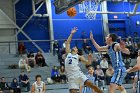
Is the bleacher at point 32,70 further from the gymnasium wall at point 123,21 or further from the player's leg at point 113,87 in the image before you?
the player's leg at point 113,87

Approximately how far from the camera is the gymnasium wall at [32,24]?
25484mm

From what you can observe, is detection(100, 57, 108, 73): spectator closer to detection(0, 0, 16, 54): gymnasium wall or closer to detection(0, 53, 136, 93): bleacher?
detection(0, 53, 136, 93): bleacher

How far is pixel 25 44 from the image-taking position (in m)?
25.0

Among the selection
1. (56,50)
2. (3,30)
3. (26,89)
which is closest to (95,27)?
(56,50)

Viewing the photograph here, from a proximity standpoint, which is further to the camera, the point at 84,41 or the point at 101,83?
the point at 84,41

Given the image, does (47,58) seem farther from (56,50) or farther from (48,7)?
(48,7)

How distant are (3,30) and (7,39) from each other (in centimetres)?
75

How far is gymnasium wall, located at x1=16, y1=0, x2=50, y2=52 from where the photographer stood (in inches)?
1003

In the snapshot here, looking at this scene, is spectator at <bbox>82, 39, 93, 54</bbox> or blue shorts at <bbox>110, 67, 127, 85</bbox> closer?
blue shorts at <bbox>110, 67, 127, 85</bbox>

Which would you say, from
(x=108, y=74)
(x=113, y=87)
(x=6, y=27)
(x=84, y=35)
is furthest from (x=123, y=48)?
(x=84, y=35)

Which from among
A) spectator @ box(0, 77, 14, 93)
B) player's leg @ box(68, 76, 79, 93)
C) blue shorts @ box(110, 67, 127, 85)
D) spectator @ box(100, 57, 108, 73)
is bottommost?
spectator @ box(0, 77, 14, 93)

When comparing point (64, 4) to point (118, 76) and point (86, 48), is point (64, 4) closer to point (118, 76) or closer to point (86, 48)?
point (86, 48)

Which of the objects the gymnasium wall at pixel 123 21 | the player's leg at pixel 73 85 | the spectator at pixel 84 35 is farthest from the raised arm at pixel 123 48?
the gymnasium wall at pixel 123 21

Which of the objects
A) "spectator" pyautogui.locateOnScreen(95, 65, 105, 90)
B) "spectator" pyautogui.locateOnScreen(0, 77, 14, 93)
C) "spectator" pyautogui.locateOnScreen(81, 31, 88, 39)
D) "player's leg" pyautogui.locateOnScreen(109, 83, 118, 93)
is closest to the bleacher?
"spectator" pyautogui.locateOnScreen(95, 65, 105, 90)
